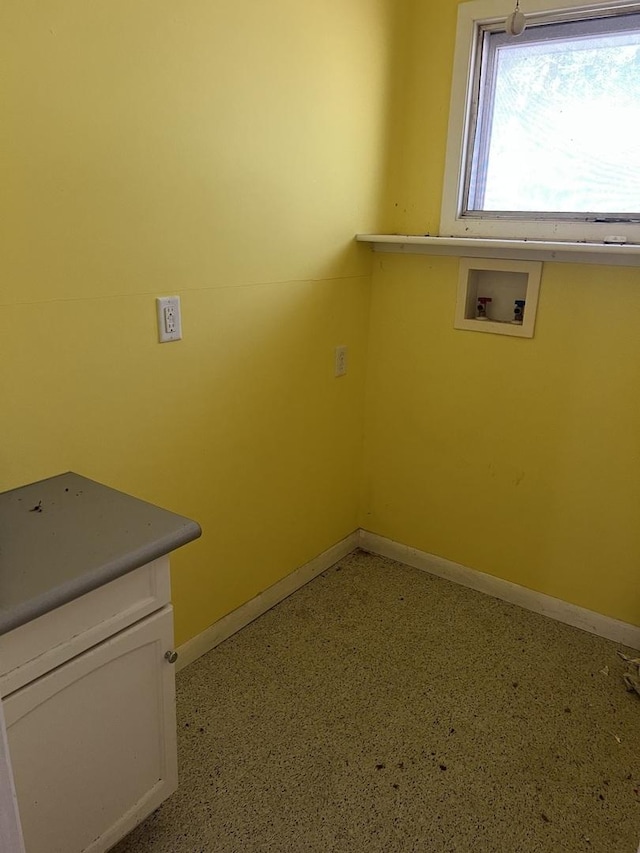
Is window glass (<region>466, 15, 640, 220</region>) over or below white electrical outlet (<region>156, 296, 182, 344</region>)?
over

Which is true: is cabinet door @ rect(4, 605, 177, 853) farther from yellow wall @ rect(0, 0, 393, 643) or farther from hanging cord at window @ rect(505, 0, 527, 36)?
hanging cord at window @ rect(505, 0, 527, 36)

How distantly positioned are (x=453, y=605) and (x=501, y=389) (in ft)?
2.79

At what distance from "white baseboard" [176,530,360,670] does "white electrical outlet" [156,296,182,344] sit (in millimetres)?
995

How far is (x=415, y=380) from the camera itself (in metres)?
2.54

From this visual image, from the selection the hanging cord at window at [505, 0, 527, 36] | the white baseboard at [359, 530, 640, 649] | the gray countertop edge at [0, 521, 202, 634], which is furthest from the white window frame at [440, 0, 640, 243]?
the gray countertop edge at [0, 521, 202, 634]

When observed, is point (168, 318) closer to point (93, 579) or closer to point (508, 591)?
point (93, 579)

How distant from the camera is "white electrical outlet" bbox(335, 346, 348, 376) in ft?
8.08

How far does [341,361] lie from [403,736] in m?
1.34

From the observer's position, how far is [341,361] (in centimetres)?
249

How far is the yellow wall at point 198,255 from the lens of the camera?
1395mm

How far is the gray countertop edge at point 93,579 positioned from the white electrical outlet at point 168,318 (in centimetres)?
62

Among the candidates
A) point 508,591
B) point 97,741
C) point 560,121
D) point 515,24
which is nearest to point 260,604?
point 508,591

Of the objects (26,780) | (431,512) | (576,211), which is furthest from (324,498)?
(26,780)

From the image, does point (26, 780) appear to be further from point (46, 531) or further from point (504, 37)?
point (504, 37)
